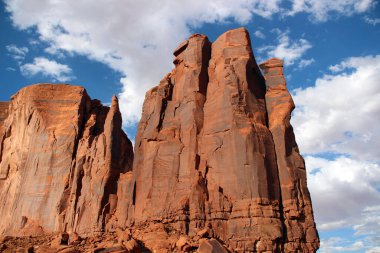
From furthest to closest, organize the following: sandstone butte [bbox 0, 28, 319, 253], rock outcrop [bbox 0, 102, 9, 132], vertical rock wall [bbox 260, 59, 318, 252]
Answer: rock outcrop [bbox 0, 102, 9, 132]
vertical rock wall [bbox 260, 59, 318, 252]
sandstone butte [bbox 0, 28, 319, 253]

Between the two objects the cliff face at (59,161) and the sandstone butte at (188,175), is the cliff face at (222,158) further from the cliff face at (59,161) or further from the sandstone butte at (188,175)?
the cliff face at (59,161)

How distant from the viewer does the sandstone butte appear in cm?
3547

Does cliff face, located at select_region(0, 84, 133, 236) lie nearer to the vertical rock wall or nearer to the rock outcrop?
the rock outcrop

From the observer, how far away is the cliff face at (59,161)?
169ft

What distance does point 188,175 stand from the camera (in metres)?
39.8

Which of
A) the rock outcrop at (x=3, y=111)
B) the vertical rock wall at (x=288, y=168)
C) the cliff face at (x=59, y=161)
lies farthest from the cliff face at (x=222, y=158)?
the rock outcrop at (x=3, y=111)

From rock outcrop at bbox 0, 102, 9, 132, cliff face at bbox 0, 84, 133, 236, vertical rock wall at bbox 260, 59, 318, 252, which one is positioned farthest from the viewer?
rock outcrop at bbox 0, 102, 9, 132

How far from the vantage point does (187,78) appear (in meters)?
45.3

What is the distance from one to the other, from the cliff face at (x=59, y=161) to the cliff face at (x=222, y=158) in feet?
22.2

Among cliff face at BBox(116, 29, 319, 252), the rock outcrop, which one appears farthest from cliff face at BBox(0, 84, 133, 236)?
cliff face at BBox(116, 29, 319, 252)

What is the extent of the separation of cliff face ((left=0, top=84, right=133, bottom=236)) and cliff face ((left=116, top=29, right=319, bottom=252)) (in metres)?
6.76

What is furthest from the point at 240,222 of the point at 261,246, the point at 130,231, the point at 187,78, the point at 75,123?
the point at 75,123

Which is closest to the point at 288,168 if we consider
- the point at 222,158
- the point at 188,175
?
the point at 222,158

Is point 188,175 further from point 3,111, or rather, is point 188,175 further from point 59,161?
point 3,111
